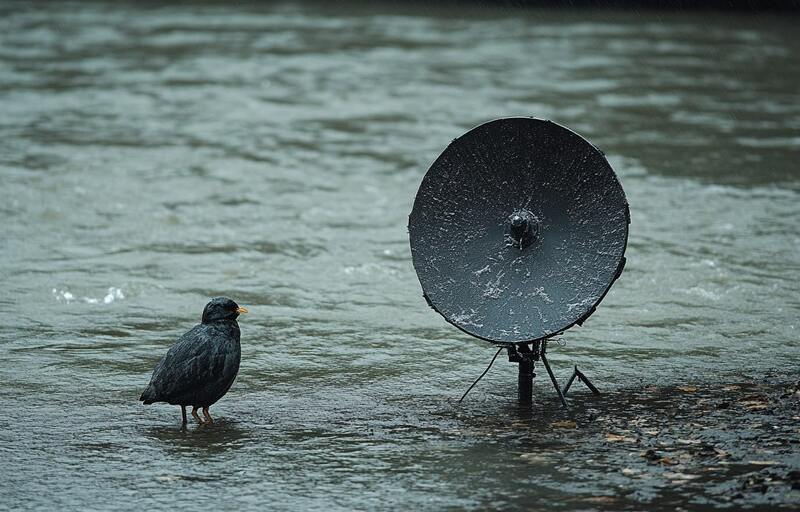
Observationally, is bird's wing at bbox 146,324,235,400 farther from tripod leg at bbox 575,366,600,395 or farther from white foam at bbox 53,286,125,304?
white foam at bbox 53,286,125,304

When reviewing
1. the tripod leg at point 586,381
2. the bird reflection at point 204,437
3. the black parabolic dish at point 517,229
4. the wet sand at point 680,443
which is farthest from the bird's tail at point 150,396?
the tripod leg at point 586,381

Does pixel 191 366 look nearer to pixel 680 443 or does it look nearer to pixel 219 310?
pixel 219 310

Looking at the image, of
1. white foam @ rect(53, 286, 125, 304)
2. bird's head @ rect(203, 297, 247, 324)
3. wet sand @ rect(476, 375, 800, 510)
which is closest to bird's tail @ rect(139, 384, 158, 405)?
bird's head @ rect(203, 297, 247, 324)

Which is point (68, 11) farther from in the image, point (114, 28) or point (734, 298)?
point (734, 298)

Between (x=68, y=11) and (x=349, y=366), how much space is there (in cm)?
2551

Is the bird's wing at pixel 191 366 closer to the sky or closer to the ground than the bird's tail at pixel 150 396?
closer to the sky

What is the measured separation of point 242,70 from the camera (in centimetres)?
2439

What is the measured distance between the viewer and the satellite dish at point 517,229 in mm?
7922

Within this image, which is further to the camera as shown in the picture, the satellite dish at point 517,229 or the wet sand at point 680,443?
the satellite dish at point 517,229

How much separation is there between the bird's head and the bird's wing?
14 centimetres

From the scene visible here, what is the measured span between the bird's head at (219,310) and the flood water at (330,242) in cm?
73

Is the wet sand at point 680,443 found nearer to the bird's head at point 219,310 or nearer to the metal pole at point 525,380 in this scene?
the metal pole at point 525,380

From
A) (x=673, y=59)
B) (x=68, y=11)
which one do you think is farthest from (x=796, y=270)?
(x=68, y=11)

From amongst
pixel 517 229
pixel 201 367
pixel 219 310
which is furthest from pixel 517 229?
pixel 201 367
